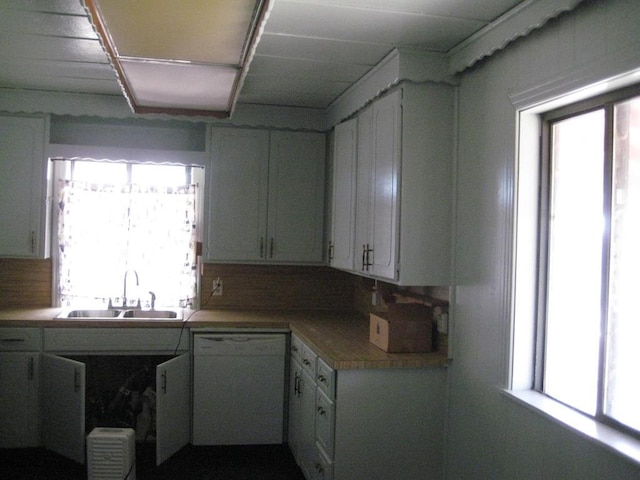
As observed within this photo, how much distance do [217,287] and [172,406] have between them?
106cm

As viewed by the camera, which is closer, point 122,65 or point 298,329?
point 122,65

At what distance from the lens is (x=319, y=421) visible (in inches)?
123

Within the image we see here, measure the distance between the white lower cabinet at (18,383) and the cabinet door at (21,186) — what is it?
605mm

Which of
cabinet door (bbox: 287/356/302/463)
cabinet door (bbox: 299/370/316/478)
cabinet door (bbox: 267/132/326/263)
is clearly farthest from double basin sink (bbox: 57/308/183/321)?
cabinet door (bbox: 299/370/316/478)

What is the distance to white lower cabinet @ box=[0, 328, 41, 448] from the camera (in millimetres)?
3775

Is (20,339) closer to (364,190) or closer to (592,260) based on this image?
(364,190)

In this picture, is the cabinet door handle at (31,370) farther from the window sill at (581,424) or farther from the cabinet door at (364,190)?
the window sill at (581,424)

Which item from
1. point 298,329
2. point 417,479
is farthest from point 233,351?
point 417,479

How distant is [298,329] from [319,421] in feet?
2.40

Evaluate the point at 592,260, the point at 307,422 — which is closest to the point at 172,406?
the point at 307,422

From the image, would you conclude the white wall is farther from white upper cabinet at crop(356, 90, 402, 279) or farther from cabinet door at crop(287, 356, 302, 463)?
cabinet door at crop(287, 356, 302, 463)

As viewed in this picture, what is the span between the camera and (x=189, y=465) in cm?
374

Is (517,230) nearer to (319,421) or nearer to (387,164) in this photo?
(387,164)

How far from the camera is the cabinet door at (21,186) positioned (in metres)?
4.05
